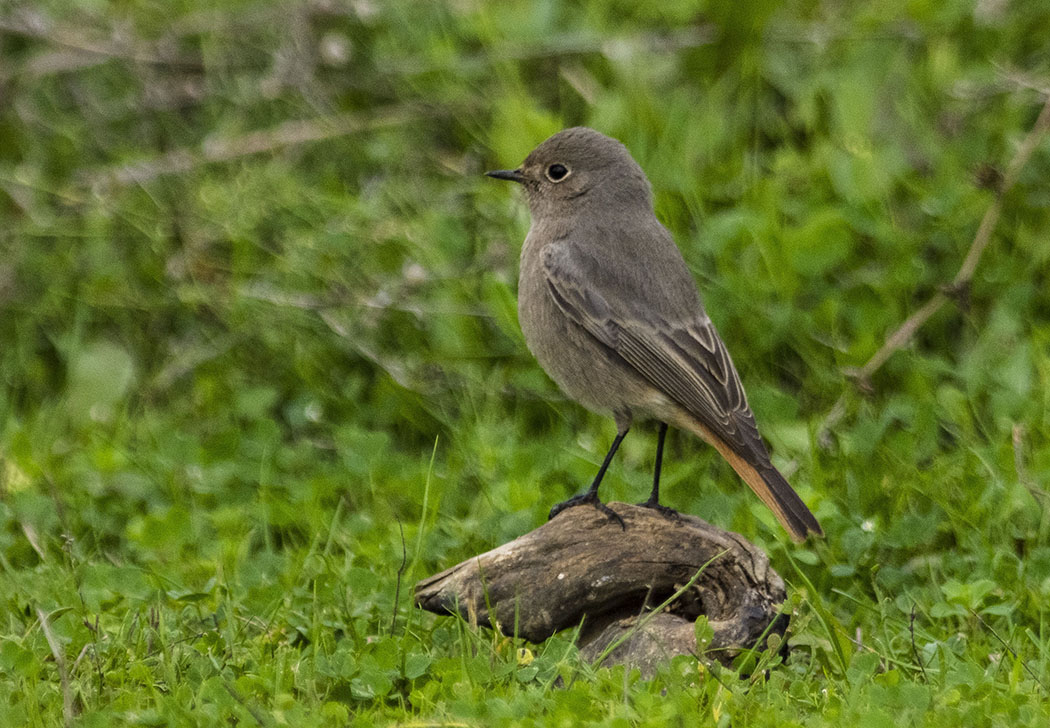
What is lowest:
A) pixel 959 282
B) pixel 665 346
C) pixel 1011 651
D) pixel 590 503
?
pixel 1011 651

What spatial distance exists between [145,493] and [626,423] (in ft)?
7.07

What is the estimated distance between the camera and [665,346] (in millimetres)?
5320

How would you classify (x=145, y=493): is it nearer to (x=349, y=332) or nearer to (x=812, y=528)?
(x=349, y=332)

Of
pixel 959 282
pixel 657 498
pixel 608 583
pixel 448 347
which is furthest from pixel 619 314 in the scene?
pixel 959 282

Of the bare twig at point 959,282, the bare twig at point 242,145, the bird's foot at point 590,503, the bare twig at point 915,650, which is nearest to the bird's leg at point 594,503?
the bird's foot at point 590,503

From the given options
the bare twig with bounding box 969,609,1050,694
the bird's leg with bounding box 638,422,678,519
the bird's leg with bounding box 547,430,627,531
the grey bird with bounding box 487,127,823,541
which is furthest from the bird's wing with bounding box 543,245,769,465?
the bare twig with bounding box 969,609,1050,694

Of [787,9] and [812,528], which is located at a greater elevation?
[787,9]

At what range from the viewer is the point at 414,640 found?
15.0 feet

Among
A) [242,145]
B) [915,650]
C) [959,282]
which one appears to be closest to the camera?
[915,650]

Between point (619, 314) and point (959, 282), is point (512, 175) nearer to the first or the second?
point (619, 314)

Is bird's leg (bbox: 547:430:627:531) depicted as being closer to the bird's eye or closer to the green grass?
the green grass

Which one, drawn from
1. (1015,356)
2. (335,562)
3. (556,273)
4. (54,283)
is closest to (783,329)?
(1015,356)

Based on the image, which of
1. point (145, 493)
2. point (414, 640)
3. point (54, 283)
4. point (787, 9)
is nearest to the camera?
point (414, 640)

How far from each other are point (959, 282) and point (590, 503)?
260 centimetres
